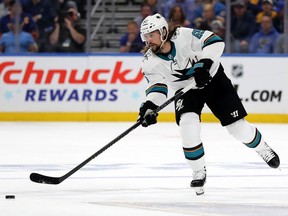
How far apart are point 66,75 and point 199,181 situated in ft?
20.8

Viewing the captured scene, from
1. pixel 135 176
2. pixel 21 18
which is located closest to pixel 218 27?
pixel 21 18

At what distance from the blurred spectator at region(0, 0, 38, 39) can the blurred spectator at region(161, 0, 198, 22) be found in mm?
1576

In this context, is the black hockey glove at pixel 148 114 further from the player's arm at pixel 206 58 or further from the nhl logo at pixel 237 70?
the nhl logo at pixel 237 70

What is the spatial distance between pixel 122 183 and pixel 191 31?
1.03 meters

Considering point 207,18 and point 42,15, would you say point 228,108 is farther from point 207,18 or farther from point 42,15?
point 42,15

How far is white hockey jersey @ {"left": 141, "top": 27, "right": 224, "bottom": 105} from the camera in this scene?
5.80 m

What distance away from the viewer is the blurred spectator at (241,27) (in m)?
11.8

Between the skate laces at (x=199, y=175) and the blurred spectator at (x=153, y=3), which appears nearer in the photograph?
the skate laces at (x=199, y=175)

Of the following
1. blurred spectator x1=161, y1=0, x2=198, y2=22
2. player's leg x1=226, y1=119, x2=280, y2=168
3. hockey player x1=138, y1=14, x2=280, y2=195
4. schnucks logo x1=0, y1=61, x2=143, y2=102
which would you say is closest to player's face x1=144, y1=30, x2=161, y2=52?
hockey player x1=138, y1=14, x2=280, y2=195

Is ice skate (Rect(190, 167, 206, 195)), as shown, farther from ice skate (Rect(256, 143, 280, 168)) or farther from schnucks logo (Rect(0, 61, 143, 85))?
schnucks logo (Rect(0, 61, 143, 85))

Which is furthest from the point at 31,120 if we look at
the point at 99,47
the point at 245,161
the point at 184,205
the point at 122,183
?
the point at 184,205

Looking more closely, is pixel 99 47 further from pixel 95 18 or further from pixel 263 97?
pixel 263 97

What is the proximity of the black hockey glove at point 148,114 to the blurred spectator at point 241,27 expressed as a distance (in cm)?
606

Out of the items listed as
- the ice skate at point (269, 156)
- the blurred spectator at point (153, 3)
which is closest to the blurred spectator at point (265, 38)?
the blurred spectator at point (153, 3)
